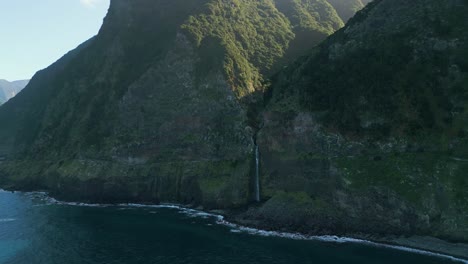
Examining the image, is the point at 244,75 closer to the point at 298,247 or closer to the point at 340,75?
the point at 340,75

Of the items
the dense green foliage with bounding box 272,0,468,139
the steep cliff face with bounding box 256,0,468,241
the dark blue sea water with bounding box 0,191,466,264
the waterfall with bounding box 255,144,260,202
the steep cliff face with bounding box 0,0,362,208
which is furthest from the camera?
the steep cliff face with bounding box 0,0,362,208

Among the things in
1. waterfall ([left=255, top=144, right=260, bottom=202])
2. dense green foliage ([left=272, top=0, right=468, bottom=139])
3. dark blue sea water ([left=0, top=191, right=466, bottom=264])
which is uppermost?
dense green foliage ([left=272, top=0, right=468, bottom=139])

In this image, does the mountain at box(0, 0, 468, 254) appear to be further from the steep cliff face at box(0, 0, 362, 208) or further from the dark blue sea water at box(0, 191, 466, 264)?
the dark blue sea water at box(0, 191, 466, 264)

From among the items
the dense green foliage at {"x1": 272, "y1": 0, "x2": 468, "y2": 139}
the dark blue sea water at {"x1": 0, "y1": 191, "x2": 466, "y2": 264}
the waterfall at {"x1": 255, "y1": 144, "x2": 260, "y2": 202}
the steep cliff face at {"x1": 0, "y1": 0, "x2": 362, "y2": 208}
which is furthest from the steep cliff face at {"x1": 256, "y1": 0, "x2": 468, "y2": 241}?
the steep cliff face at {"x1": 0, "y1": 0, "x2": 362, "y2": 208}

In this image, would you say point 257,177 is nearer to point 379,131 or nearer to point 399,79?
point 379,131

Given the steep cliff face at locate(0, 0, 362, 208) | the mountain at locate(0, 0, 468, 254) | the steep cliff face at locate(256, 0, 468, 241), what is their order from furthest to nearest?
the steep cliff face at locate(0, 0, 362, 208)
the mountain at locate(0, 0, 468, 254)
the steep cliff face at locate(256, 0, 468, 241)

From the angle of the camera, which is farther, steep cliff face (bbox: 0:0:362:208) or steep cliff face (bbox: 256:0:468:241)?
steep cliff face (bbox: 0:0:362:208)

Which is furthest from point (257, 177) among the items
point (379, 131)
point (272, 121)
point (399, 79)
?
point (399, 79)
